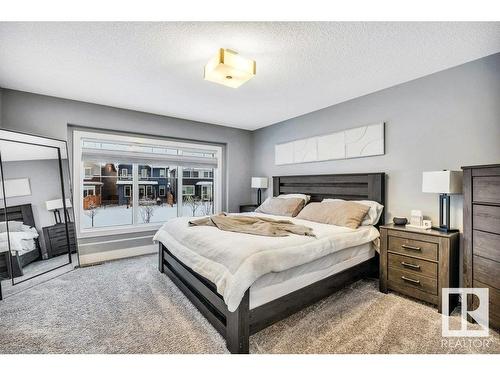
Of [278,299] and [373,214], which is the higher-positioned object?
[373,214]

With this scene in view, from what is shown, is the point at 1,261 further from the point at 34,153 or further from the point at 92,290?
the point at 34,153

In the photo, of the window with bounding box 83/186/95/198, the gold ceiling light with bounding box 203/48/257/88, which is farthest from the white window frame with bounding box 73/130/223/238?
the gold ceiling light with bounding box 203/48/257/88

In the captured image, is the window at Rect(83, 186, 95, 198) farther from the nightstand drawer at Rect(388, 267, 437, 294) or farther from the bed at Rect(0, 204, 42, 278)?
the nightstand drawer at Rect(388, 267, 437, 294)

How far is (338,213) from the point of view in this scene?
2.95 meters

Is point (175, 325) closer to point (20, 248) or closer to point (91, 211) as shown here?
point (20, 248)

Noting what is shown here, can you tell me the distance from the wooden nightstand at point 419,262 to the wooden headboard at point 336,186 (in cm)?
55

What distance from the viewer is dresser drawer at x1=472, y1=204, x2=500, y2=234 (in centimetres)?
186

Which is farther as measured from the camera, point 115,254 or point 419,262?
point 115,254

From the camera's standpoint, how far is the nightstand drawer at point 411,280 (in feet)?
7.43

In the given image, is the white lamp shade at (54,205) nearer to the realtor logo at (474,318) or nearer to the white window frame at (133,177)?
the white window frame at (133,177)

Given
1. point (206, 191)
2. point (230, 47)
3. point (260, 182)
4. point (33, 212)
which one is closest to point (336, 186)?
point (260, 182)

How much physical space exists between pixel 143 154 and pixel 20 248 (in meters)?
1.98
